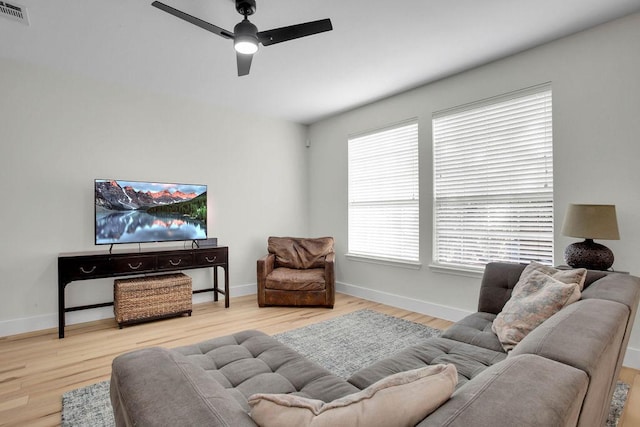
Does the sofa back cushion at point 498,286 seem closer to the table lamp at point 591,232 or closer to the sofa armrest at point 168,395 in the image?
the table lamp at point 591,232

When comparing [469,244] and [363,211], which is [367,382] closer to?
[469,244]

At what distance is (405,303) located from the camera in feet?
13.1

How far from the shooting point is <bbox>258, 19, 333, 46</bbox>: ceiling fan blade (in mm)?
2169

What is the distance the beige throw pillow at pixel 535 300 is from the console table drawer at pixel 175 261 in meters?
3.16

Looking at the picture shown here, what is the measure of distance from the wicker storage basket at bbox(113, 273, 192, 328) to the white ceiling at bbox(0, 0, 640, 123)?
224 centimetres

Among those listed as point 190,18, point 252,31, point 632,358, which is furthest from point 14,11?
point 632,358

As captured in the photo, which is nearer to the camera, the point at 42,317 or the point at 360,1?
the point at 360,1

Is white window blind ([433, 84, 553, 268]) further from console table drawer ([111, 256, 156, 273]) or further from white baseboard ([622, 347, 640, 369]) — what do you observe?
console table drawer ([111, 256, 156, 273])

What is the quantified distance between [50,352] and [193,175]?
2359 mm

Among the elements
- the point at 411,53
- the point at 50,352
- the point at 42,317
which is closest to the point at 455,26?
the point at 411,53

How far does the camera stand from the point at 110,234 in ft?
11.6

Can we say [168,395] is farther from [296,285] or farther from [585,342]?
[296,285]

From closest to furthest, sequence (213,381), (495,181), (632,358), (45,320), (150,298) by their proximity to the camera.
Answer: (213,381) < (632,358) < (495,181) < (45,320) < (150,298)

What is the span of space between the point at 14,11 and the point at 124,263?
226 centimetres
